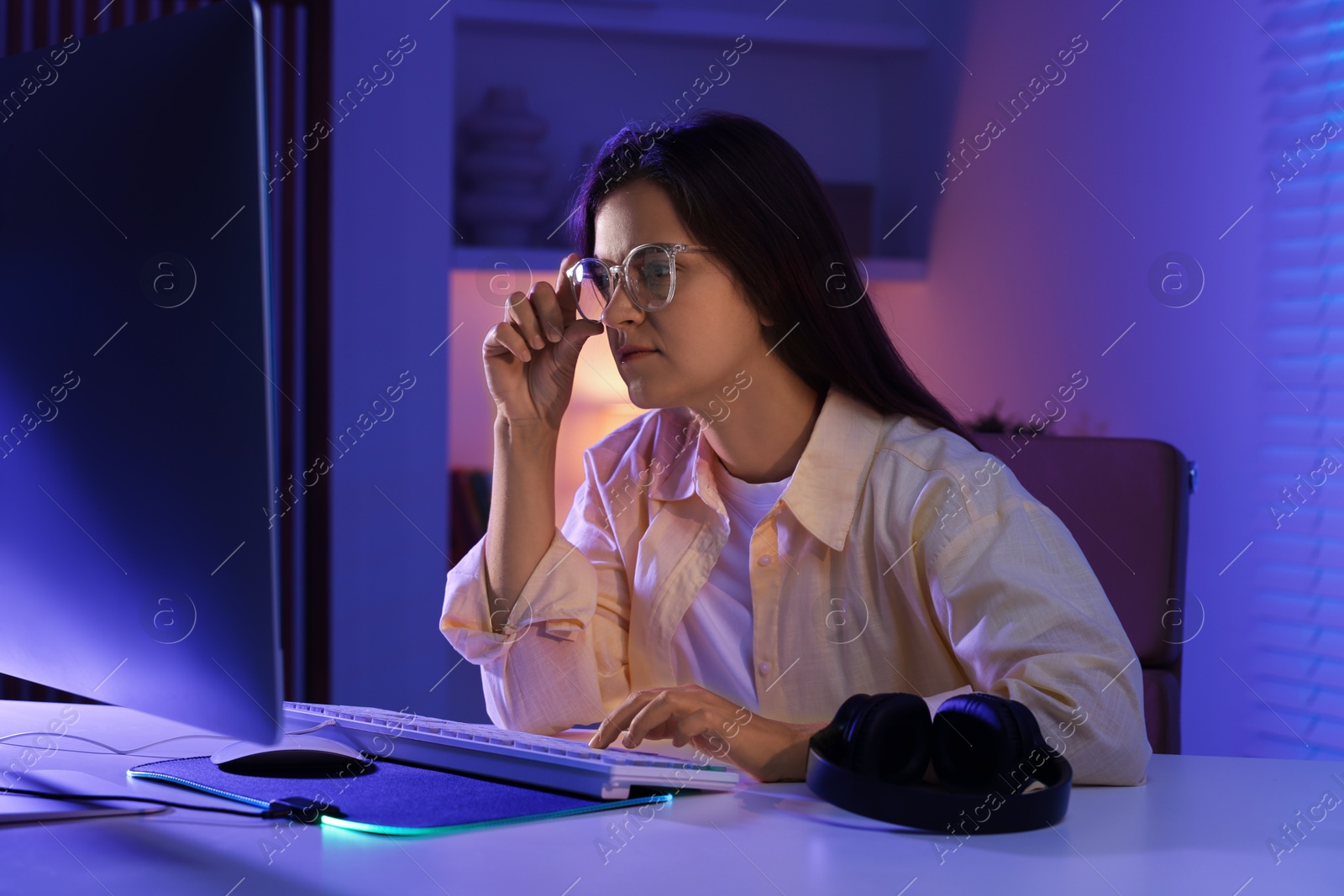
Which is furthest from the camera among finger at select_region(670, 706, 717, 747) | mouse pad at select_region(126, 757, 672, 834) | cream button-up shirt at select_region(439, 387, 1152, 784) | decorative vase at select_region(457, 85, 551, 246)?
decorative vase at select_region(457, 85, 551, 246)

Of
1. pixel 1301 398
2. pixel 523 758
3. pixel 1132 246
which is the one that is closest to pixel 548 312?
pixel 523 758

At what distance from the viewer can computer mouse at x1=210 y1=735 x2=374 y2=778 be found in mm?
994

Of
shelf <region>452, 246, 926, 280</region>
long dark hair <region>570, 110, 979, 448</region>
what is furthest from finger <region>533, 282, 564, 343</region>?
shelf <region>452, 246, 926, 280</region>

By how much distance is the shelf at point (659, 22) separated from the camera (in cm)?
355

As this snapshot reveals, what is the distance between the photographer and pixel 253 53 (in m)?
0.71

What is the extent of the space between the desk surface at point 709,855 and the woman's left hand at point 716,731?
74 mm

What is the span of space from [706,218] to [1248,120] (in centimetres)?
145

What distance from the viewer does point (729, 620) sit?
1572 millimetres

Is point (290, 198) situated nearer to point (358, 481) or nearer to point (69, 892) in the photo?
point (358, 481)

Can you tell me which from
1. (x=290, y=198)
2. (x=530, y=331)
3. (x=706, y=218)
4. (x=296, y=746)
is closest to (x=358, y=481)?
(x=290, y=198)

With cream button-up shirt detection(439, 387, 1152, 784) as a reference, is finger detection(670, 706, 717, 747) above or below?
below

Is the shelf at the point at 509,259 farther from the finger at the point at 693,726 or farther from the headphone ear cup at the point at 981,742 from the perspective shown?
the headphone ear cup at the point at 981,742

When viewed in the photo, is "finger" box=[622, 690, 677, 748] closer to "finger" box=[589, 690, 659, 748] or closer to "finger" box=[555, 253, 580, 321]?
"finger" box=[589, 690, 659, 748]

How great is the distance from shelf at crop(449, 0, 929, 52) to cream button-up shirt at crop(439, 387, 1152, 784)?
86.2 inches
